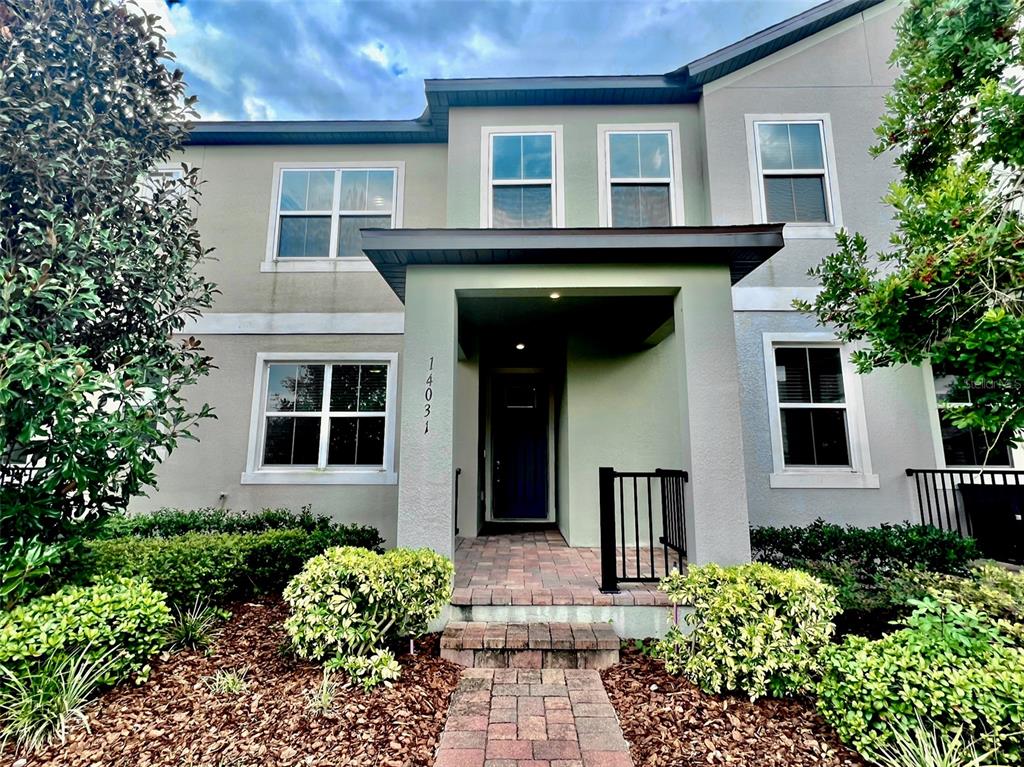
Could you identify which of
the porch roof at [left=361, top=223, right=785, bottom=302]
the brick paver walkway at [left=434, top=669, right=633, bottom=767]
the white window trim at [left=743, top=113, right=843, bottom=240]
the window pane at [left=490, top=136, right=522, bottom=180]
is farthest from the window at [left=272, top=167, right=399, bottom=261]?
the brick paver walkway at [left=434, top=669, right=633, bottom=767]

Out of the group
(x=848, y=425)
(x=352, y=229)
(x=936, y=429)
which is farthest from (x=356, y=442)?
(x=936, y=429)

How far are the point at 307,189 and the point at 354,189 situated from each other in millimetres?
755

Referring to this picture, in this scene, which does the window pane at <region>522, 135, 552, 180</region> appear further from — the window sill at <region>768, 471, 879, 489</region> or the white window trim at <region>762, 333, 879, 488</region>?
the window sill at <region>768, 471, 879, 489</region>

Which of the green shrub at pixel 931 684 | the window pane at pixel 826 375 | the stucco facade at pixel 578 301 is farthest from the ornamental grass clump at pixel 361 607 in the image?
the window pane at pixel 826 375

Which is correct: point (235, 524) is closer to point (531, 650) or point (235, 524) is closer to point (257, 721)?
point (257, 721)

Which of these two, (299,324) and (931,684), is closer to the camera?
(931,684)

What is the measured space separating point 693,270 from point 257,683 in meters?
5.00

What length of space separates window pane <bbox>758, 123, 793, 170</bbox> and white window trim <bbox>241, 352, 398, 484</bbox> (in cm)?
617

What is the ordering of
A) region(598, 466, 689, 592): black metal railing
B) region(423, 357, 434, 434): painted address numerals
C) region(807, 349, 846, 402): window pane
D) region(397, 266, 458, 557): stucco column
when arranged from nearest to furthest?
region(598, 466, 689, 592): black metal railing → region(397, 266, 458, 557): stucco column → region(423, 357, 434, 434): painted address numerals → region(807, 349, 846, 402): window pane

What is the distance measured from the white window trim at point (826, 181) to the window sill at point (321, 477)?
21.1ft

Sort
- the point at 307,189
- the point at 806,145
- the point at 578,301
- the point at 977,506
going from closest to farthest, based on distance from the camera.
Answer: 1. the point at 578,301
2. the point at 977,506
3. the point at 806,145
4. the point at 307,189

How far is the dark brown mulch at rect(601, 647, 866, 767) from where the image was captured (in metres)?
2.57

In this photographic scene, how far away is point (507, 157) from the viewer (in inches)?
274

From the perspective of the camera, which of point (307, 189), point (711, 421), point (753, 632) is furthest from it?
point (307, 189)
